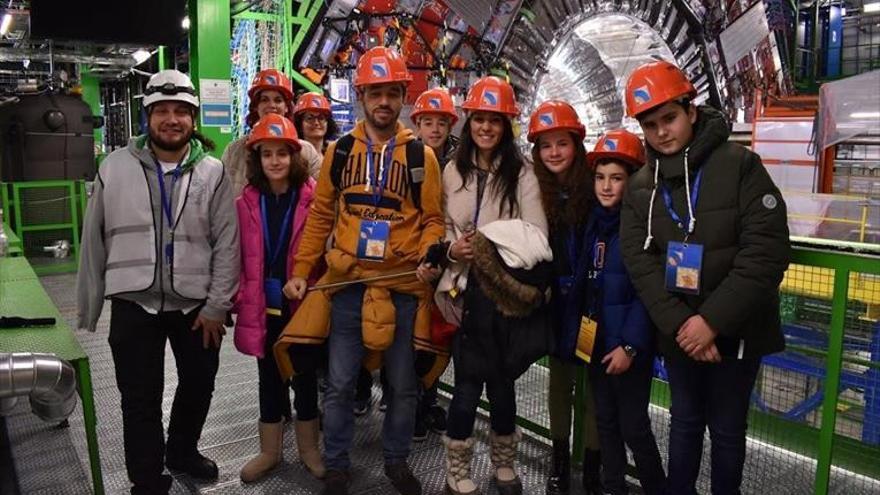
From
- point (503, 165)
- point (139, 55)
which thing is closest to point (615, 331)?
point (503, 165)

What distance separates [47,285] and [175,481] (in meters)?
4.60

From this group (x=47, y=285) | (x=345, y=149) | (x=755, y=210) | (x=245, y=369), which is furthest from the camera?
(x=47, y=285)

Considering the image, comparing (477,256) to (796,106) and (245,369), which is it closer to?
(245,369)

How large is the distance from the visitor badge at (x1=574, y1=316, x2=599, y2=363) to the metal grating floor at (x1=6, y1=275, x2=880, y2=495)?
26.6 inches

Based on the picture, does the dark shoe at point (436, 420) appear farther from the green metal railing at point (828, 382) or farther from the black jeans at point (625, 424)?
the black jeans at point (625, 424)

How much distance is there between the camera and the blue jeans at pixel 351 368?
2301 millimetres

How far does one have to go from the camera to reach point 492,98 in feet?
7.29

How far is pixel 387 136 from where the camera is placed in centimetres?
231

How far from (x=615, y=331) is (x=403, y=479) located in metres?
0.95

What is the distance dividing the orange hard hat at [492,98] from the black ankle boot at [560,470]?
1.21m

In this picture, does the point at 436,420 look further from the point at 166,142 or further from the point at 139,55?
the point at 139,55

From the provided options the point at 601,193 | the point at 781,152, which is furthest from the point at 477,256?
the point at 781,152


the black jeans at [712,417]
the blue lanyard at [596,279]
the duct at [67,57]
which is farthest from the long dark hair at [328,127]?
the duct at [67,57]

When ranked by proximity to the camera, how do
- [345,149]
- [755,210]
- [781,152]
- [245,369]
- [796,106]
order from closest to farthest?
[755,210] → [345,149] → [245,369] → [781,152] → [796,106]
